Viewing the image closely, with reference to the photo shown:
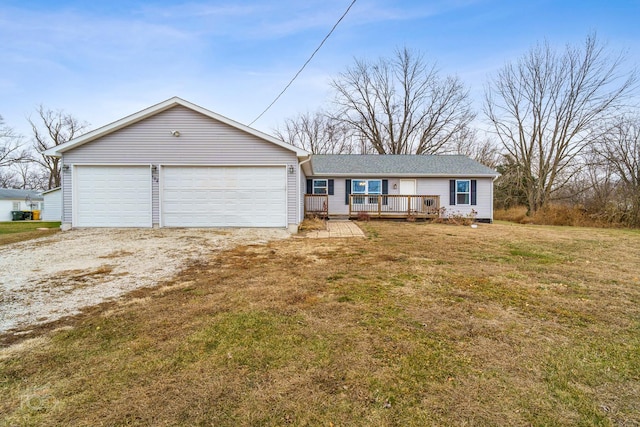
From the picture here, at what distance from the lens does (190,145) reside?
31.5 feet

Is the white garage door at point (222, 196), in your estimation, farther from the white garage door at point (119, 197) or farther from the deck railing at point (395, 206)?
the deck railing at point (395, 206)

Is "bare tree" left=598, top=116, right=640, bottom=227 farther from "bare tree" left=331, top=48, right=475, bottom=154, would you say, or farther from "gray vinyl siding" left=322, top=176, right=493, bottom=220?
"bare tree" left=331, top=48, right=475, bottom=154

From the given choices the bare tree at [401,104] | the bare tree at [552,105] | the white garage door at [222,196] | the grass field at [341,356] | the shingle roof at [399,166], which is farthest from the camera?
the bare tree at [401,104]

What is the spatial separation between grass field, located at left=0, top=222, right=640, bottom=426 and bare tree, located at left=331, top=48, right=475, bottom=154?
2471cm

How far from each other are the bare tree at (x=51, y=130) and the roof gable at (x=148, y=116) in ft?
95.9

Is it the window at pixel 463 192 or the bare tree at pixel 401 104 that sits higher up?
the bare tree at pixel 401 104

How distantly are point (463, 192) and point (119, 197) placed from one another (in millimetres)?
15000

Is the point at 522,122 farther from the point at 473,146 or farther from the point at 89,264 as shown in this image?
the point at 89,264

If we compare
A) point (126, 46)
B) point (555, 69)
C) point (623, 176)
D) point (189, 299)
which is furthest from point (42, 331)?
point (555, 69)

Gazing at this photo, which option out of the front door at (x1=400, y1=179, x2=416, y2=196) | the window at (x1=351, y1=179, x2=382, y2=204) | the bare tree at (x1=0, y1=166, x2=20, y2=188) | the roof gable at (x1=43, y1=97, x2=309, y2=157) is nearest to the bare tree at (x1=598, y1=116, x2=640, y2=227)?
the front door at (x1=400, y1=179, x2=416, y2=196)

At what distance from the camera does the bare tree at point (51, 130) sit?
103 feet

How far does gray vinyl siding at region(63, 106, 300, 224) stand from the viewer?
950 centimetres

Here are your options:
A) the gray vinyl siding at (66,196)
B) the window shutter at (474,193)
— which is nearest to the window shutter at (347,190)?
the window shutter at (474,193)

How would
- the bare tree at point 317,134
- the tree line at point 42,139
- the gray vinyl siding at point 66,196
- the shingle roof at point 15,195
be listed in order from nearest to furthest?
the gray vinyl siding at point 66,196, the shingle roof at point 15,195, the bare tree at point 317,134, the tree line at point 42,139
